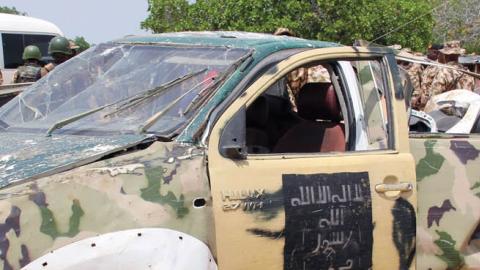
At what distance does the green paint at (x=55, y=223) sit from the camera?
9.27 feet

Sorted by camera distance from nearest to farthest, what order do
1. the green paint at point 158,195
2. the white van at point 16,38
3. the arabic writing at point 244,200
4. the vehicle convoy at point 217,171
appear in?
1. the vehicle convoy at point 217,171
2. the green paint at point 158,195
3. the arabic writing at point 244,200
4. the white van at point 16,38

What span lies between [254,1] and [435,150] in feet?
35.0

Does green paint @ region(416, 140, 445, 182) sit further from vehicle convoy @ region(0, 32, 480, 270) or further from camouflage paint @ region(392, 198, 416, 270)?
camouflage paint @ region(392, 198, 416, 270)

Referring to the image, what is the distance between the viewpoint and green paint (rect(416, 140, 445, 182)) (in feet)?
12.1

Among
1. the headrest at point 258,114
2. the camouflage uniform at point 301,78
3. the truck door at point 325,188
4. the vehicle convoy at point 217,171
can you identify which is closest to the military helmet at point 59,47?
the camouflage uniform at point 301,78

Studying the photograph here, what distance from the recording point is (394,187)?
347 cm

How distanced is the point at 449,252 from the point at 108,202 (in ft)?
5.99

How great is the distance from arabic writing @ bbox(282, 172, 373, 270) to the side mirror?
240 millimetres

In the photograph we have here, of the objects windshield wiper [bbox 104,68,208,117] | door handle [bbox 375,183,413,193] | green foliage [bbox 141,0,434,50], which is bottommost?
door handle [bbox 375,183,413,193]

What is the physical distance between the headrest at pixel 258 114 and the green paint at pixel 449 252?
1.22m

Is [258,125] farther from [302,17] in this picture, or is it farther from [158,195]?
[302,17]

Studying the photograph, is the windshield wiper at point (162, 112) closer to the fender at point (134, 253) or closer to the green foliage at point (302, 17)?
the fender at point (134, 253)

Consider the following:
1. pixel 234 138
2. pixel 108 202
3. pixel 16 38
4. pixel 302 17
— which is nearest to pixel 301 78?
pixel 234 138

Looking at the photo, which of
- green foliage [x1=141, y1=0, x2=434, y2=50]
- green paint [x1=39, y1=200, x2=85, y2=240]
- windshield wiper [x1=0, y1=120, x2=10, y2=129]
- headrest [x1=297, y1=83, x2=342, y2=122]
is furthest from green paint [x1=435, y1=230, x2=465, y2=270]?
green foliage [x1=141, y1=0, x2=434, y2=50]
